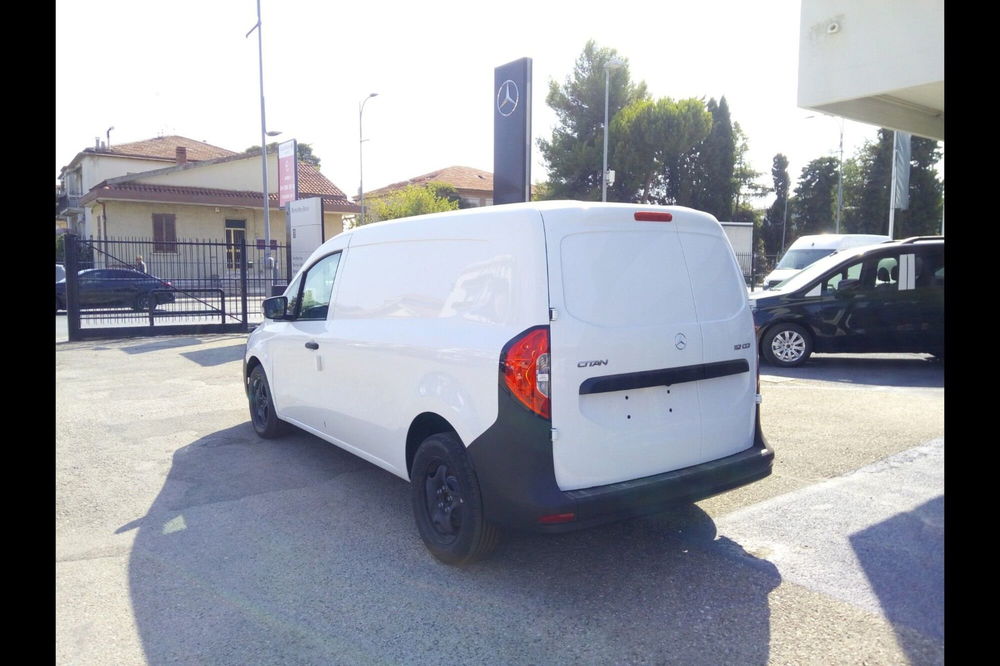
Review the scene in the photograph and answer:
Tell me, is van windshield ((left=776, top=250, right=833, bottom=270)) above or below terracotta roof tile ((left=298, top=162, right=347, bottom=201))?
below

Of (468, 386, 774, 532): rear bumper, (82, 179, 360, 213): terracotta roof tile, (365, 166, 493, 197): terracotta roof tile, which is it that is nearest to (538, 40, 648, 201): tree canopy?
(365, 166, 493, 197): terracotta roof tile

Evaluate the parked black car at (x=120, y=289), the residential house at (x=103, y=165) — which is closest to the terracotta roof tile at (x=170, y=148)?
the residential house at (x=103, y=165)

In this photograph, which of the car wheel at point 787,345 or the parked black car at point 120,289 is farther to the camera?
the parked black car at point 120,289

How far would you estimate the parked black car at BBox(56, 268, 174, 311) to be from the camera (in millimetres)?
15992

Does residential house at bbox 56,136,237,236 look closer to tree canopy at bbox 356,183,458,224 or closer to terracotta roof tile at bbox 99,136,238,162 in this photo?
terracotta roof tile at bbox 99,136,238,162

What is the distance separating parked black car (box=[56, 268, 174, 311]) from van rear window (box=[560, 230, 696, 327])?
14.1 m

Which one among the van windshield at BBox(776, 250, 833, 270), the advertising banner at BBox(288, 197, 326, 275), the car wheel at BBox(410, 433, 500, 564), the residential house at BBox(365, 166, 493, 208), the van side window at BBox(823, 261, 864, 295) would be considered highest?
the residential house at BBox(365, 166, 493, 208)

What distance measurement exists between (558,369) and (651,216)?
3.56ft

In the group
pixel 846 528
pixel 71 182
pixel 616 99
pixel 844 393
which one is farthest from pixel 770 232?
pixel 846 528

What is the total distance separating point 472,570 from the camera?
3891 millimetres

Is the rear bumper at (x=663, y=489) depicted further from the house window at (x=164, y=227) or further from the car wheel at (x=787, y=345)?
the house window at (x=164, y=227)

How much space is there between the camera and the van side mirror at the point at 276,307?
617 centimetres
